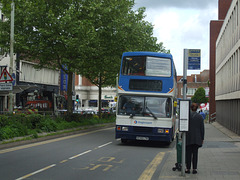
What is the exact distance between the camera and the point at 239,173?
9.61 metres

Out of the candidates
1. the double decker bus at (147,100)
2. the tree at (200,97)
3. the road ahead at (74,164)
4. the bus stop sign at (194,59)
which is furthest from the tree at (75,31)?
the tree at (200,97)

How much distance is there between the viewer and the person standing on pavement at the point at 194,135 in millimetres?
9398

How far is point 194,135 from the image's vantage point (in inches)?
371

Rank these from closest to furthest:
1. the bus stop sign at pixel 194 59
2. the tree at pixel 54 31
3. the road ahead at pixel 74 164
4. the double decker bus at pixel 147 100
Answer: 1. the road ahead at pixel 74 164
2. the bus stop sign at pixel 194 59
3. the double decker bus at pixel 147 100
4. the tree at pixel 54 31

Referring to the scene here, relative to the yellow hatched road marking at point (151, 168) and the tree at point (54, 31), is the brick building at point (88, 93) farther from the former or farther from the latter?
the yellow hatched road marking at point (151, 168)

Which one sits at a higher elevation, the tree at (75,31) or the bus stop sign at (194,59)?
the tree at (75,31)

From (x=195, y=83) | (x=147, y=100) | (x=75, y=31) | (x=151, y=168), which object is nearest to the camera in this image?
(x=151, y=168)

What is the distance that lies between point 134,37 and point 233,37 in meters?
9.75

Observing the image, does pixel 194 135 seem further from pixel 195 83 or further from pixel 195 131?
pixel 195 83

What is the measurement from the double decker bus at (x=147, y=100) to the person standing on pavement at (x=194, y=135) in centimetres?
704

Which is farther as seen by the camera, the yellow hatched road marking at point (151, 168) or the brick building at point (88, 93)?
the brick building at point (88, 93)

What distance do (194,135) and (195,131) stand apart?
0.10 meters

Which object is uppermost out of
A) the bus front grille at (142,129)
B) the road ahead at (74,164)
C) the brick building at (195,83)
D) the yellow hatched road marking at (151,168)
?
the brick building at (195,83)

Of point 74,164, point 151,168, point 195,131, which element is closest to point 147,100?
point 151,168
